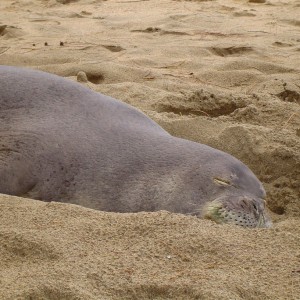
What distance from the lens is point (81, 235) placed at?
81.7 inches

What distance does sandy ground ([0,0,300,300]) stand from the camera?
183cm

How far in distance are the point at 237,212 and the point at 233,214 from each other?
0.02 meters

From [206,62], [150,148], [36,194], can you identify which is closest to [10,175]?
[36,194]

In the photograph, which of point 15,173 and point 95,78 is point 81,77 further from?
point 15,173

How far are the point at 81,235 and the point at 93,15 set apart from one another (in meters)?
5.09

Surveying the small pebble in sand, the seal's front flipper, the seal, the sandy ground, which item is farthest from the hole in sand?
the seal's front flipper

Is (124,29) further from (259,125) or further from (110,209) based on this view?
(110,209)

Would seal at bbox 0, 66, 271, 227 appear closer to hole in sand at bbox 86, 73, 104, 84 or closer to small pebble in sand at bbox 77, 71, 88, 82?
small pebble in sand at bbox 77, 71, 88, 82

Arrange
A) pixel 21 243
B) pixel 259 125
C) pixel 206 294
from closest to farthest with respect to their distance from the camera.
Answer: pixel 206 294 < pixel 21 243 < pixel 259 125

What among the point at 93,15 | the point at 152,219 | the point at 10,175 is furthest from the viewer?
the point at 93,15

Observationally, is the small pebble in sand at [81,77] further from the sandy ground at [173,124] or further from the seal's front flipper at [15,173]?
the seal's front flipper at [15,173]

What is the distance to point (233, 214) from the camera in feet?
8.05

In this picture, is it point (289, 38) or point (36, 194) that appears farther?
→ point (289, 38)

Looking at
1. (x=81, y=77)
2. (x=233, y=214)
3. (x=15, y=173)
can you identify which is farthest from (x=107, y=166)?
(x=81, y=77)
